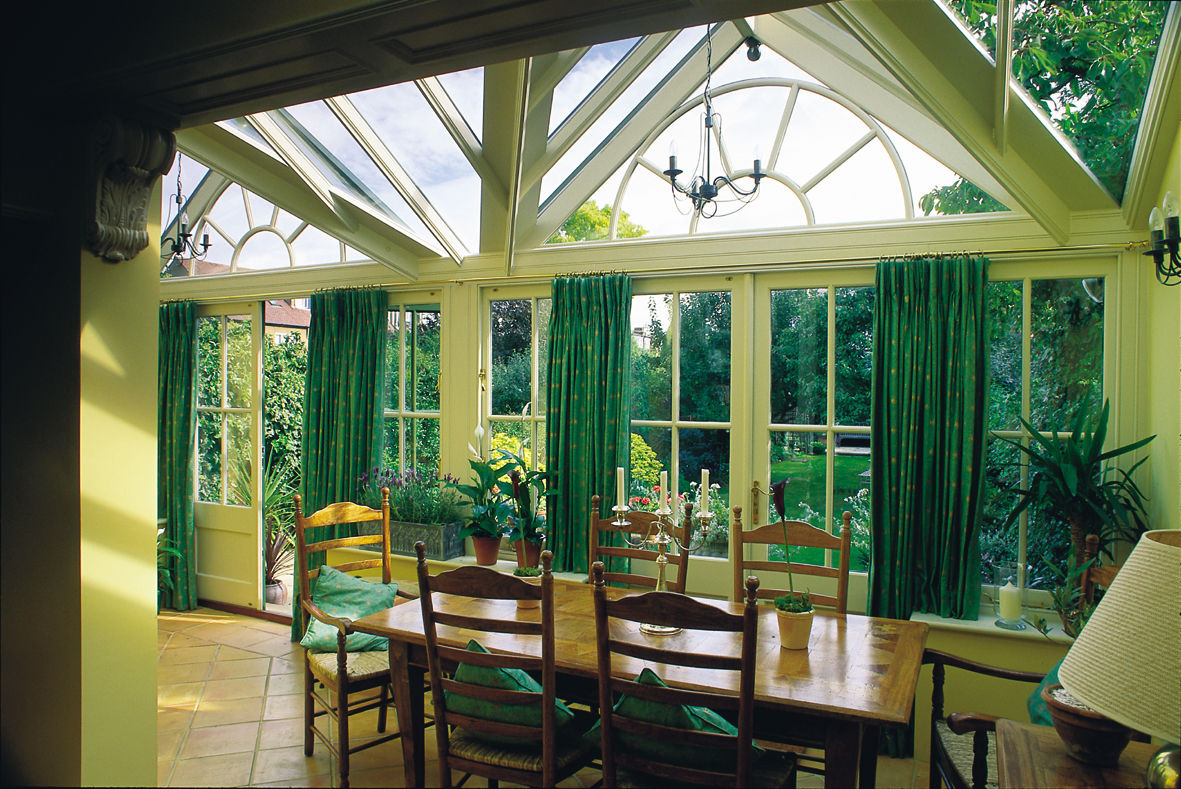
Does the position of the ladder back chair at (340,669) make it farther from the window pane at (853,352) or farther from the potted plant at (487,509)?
the window pane at (853,352)

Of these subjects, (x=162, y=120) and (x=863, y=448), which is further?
(x=863, y=448)

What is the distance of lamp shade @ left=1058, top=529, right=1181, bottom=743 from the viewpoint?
1.02 meters

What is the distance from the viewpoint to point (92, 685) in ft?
3.89

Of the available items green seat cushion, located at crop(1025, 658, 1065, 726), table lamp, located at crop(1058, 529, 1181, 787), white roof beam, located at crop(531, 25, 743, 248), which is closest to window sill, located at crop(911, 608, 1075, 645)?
green seat cushion, located at crop(1025, 658, 1065, 726)

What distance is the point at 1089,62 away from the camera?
5.99 ft

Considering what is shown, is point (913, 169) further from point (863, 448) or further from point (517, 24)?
point (517, 24)

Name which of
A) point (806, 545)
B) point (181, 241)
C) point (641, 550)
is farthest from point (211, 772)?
point (181, 241)

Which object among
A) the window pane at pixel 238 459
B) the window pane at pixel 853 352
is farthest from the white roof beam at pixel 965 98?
the window pane at pixel 238 459

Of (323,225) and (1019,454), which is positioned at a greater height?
(323,225)

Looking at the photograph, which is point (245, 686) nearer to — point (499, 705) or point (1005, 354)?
point (499, 705)

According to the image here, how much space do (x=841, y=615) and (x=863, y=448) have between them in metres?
0.94

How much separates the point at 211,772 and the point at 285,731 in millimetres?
2086

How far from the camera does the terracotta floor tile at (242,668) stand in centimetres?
369

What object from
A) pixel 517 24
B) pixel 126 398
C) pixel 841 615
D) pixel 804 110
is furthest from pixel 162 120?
pixel 804 110
